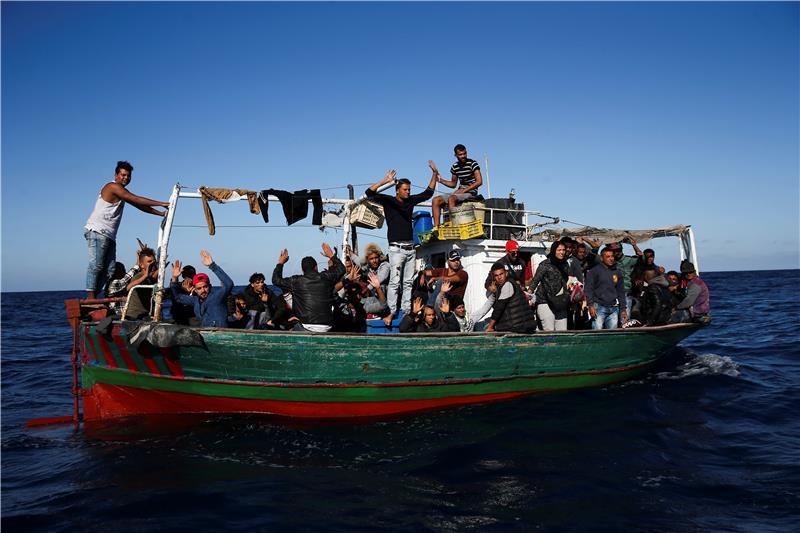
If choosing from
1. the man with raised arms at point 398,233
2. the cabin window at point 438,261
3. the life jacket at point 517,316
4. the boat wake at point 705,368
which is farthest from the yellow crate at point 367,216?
the boat wake at point 705,368

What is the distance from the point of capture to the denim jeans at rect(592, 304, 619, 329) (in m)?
9.85

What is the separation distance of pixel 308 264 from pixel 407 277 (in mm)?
2340

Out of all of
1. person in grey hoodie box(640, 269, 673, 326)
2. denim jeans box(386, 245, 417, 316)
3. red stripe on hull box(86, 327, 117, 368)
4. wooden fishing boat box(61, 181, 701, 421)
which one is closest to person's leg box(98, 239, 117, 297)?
wooden fishing boat box(61, 181, 701, 421)

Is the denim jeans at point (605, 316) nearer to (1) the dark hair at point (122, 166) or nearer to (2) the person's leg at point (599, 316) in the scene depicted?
(2) the person's leg at point (599, 316)

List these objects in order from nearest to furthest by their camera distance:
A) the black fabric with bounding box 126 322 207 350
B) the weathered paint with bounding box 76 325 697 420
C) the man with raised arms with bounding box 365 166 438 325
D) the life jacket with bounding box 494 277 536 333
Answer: the black fabric with bounding box 126 322 207 350
the weathered paint with bounding box 76 325 697 420
the life jacket with bounding box 494 277 536 333
the man with raised arms with bounding box 365 166 438 325

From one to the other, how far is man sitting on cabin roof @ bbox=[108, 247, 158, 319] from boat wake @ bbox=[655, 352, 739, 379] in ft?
33.5

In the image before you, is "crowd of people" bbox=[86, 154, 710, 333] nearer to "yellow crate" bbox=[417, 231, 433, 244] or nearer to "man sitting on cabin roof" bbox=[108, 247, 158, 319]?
"man sitting on cabin roof" bbox=[108, 247, 158, 319]

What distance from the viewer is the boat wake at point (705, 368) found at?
11.6 meters

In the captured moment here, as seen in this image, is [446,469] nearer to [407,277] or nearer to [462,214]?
[407,277]

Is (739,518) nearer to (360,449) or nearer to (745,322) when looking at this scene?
(360,449)

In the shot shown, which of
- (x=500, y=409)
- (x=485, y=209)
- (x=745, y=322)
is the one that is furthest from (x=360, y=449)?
(x=745, y=322)

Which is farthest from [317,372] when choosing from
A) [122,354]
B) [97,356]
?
[97,356]

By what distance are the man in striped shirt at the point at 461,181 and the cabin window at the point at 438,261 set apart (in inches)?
32.0

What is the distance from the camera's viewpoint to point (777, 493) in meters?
5.72
